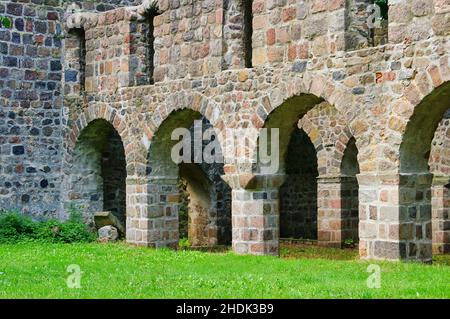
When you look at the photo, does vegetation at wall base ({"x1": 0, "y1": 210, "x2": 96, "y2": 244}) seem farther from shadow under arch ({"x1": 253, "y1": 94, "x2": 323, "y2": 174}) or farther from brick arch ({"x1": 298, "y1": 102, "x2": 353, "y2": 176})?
brick arch ({"x1": 298, "y1": 102, "x2": 353, "y2": 176})

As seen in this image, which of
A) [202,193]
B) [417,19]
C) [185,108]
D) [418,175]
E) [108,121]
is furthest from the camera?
[202,193]

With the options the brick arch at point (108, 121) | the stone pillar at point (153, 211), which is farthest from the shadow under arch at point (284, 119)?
the brick arch at point (108, 121)

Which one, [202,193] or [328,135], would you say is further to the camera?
[202,193]

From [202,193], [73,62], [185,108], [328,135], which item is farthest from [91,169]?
[328,135]

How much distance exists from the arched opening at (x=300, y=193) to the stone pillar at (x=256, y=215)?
23.9 ft

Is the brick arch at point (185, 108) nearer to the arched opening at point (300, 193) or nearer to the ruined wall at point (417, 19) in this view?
the ruined wall at point (417, 19)

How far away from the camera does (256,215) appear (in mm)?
12672

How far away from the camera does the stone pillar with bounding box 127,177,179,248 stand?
14523 millimetres

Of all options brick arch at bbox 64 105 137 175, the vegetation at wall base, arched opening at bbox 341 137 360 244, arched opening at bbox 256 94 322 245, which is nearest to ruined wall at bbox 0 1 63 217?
brick arch at bbox 64 105 137 175

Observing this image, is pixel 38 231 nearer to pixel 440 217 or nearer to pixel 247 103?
pixel 247 103

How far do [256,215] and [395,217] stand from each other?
2.65m

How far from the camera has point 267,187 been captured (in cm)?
1278

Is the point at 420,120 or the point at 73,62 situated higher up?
the point at 73,62

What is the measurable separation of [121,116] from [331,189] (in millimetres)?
4589
